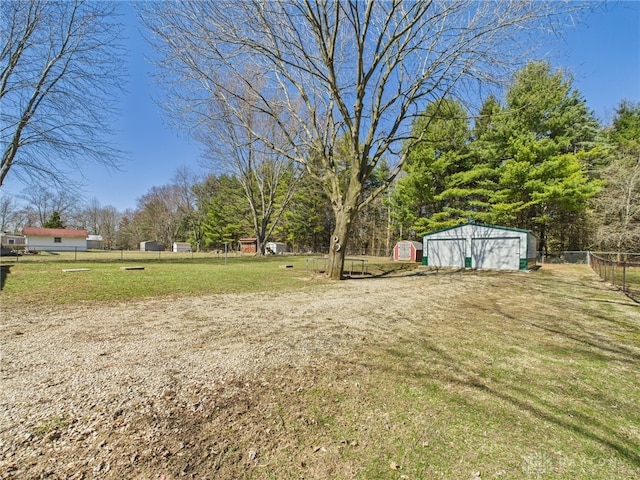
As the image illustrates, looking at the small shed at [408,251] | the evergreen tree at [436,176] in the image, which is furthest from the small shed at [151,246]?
the evergreen tree at [436,176]

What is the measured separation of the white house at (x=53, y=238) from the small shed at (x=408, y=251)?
41.5 metres

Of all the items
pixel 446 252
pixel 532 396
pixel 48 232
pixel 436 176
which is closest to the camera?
pixel 532 396

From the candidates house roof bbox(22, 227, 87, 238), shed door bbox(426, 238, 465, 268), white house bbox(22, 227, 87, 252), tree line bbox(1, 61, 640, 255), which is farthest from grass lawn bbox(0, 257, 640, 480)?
house roof bbox(22, 227, 87, 238)

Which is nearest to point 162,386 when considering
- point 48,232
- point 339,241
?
point 339,241

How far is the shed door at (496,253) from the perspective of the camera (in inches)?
708

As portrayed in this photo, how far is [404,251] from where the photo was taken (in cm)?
2791

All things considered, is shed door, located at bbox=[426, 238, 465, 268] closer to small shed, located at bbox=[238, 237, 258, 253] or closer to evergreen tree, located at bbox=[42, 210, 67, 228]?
small shed, located at bbox=[238, 237, 258, 253]

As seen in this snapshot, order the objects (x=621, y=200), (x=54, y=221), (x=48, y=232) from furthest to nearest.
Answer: (x=54, y=221) → (x=48, y=232) → (x=621, y=200)

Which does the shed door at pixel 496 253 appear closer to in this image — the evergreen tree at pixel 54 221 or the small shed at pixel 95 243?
the small shed at pixel 95 243

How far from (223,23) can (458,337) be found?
9.75 m

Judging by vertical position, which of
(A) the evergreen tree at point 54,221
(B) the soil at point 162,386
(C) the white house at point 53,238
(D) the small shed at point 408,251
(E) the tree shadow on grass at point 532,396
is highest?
(A) the evergreen tree at point 54,221

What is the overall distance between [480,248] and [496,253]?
959 millimetres

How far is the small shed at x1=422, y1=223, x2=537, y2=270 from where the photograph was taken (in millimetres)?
17859

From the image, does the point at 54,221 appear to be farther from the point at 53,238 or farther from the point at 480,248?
the point at 480,248
